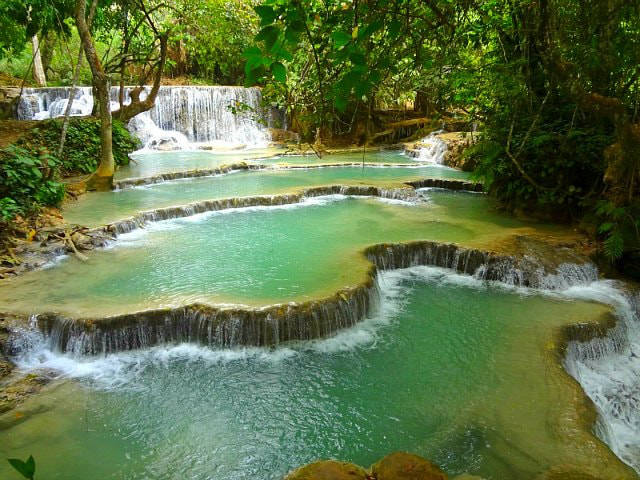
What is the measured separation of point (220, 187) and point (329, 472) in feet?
30.1

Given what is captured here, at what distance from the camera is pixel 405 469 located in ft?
7.38

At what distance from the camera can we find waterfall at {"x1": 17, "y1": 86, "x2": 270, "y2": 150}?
1709 cm

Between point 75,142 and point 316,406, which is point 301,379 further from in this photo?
point 75,142

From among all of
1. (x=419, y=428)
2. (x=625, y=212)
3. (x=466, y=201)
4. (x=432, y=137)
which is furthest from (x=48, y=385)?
(x=432, y=137)

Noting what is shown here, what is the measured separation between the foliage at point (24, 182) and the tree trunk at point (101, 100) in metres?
1.73

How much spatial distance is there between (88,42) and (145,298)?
19.3 ft

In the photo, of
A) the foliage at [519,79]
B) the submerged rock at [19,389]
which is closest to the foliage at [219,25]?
the foliage at [519,79]

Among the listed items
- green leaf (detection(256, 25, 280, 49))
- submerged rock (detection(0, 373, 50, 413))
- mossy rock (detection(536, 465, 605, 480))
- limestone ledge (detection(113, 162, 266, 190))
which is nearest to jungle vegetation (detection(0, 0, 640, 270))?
green leaf (detection(256, 25, 280, 49))

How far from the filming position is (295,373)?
444cm

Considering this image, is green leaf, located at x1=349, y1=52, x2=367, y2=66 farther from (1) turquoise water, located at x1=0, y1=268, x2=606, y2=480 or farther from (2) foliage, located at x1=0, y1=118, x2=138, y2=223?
(2) foliage, located at x1=0, y1=118, x2=138, y2=223

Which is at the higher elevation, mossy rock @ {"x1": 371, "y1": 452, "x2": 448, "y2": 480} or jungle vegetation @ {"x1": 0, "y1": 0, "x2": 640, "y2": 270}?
jungle vegetation @ {"x1": 0, "y1": 0, "x2": 640, "y2": 270}

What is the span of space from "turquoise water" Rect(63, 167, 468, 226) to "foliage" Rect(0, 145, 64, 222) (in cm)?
53

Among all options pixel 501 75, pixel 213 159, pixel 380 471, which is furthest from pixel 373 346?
pixel 213 159

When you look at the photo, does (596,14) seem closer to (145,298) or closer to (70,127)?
(145,298)
